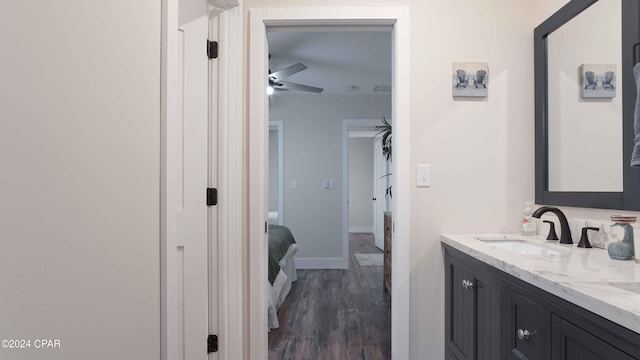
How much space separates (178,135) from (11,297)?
A: 0.62m

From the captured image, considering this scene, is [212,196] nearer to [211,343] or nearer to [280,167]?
[211,343]

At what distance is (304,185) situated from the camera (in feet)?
16.5

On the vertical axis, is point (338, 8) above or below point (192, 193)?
above

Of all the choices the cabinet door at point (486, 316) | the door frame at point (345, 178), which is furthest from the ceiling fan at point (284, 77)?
the cabinet door at point (486, 316)

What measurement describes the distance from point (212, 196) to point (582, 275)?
59.7 inches

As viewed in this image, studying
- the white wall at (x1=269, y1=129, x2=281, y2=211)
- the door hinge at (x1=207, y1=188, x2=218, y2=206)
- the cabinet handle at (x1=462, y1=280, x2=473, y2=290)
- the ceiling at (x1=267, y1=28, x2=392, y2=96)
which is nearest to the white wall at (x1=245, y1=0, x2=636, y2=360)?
the cabinet handle at (x1=462, y1=280, x2=473, y2=290)

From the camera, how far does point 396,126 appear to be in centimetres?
190

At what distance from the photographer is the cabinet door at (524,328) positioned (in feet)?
3.49

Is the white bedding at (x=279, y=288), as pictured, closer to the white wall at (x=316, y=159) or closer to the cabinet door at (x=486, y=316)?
the white wall at (x=316, y=159)

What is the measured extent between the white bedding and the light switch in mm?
1537

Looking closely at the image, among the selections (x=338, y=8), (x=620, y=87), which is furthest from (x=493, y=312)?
(x=338, y=8)

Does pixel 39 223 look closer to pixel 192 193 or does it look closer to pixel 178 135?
pixel 178 135

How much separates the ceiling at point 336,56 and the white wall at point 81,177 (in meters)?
2.14

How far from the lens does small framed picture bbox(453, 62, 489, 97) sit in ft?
6.20
